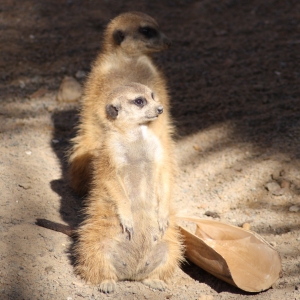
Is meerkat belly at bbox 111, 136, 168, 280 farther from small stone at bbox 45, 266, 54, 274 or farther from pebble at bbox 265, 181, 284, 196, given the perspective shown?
pebble at bbox 265, 181, 284, 196

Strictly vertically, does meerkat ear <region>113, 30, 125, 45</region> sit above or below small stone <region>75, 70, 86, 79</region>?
above

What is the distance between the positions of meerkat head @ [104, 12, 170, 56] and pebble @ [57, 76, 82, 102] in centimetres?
110

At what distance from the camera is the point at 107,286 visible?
9.38 feet

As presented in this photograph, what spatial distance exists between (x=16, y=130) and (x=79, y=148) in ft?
2.56

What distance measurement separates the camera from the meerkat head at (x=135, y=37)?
12.5ft

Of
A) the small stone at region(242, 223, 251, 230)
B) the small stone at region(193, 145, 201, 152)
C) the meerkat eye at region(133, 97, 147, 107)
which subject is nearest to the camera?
the meerkat eye at region(133, 97, 147, 107)

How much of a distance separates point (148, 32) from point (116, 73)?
37cm

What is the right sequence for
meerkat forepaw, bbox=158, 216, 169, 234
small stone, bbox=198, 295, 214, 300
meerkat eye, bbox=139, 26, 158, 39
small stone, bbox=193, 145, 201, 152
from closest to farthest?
small stone, bbox=198, 295, 214, 300
meerkat forepaw, bbox=158, 216, 169, 234
meerkat eye, bbox=139, 26, 158, 39
small stone, bbox=193, 145, 201, 152

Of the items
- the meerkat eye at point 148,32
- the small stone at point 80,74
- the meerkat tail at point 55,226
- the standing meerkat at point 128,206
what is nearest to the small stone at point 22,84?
the small stone at point 80,74

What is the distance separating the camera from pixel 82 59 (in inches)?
212

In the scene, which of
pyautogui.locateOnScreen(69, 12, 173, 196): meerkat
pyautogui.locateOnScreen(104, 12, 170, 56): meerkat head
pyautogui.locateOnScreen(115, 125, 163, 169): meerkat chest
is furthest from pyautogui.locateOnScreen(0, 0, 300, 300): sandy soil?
pyautogui.locateOnScreen(104, 12, 170, 56): meerkat head

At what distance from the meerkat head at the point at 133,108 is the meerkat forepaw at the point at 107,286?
800 mm

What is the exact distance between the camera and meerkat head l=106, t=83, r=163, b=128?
9.68 ft

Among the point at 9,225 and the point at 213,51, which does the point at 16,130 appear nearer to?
the point at 9,225
